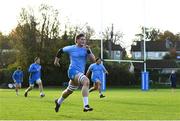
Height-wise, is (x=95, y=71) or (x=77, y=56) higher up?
(x=77, y=56)

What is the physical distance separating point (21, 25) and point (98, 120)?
58.5 m

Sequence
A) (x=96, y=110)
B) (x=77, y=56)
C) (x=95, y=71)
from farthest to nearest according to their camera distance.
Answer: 1. (x=95, y=71)
2. (x=96, y=110)
3. (x=77, y=56)

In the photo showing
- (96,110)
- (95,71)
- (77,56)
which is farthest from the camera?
(95,71)

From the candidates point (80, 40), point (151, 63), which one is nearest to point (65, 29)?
point (151, 63)

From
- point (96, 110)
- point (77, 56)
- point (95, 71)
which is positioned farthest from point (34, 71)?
point (77, 56)

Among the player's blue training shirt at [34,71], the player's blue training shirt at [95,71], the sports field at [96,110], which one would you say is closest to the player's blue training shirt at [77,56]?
the sports field at [96,110]

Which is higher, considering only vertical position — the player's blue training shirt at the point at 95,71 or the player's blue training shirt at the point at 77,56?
the player's blue training shirt at the point at 77,56

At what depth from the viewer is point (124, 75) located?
63312mm

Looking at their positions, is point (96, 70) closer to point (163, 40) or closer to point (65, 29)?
point (65, 29)

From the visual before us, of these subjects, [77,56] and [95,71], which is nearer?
[77,56]

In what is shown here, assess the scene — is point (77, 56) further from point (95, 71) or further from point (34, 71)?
point (34, 71)

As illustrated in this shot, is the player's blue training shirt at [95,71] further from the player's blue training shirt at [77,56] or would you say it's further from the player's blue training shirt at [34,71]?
the player's blue training shirt at [77,56]

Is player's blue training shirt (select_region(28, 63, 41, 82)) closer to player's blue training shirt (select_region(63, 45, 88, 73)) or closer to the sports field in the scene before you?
the sports field

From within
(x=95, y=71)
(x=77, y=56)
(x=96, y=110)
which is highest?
(x=77, y=56)
